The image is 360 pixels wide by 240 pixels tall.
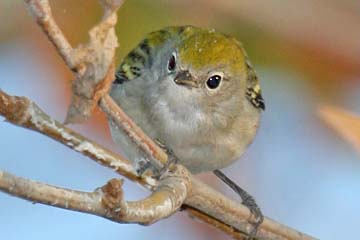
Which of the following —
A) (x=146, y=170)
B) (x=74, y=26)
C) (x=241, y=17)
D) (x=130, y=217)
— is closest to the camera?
(x=130, y=217)

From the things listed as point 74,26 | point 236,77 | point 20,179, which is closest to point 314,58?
point 236,77

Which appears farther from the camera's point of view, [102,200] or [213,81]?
[213,81]

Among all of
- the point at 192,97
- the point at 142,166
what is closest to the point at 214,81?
the point at 192,97

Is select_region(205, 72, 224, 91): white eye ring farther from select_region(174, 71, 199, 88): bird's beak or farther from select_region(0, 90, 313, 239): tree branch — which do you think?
select_region(0, 90, 313, 239): tree branch

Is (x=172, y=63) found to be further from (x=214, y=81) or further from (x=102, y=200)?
(x=102, y=200)

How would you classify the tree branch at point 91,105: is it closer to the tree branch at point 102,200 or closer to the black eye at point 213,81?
the tree branch at point 102,200

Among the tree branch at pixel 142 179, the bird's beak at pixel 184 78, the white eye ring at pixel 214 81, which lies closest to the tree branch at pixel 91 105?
the tree branch at pixel 142 179

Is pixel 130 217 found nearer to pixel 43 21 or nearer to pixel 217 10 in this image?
pixel 43 21

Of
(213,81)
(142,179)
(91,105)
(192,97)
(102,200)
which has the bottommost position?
(102,200)

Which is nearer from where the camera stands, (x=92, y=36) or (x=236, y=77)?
(x=92, y=36)

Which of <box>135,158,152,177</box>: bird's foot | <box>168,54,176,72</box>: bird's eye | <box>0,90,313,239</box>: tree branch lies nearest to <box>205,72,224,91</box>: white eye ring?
<box>168,54,176,72</box>: bird's eye
